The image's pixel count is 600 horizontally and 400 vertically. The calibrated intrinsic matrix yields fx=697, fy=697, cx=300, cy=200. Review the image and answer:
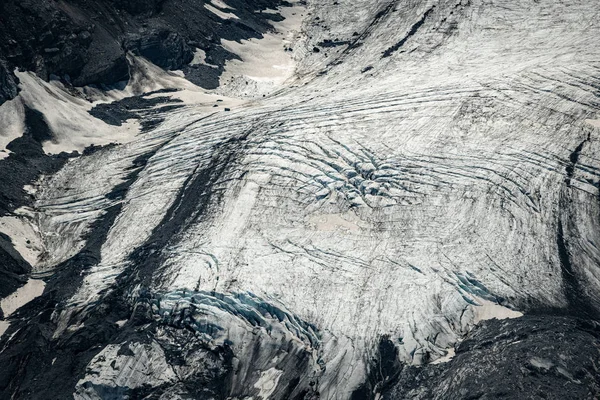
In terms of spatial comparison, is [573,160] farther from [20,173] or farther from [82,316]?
[20,173]

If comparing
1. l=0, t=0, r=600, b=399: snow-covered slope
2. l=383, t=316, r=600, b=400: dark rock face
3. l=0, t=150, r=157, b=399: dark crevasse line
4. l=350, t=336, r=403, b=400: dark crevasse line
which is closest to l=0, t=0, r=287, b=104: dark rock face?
l=0, t=0, r=600, b=399: snow-covered slope

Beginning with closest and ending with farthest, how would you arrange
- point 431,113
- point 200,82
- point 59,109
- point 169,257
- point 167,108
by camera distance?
point 169,257 < point 431,113 < point 59,109 < point 167,108 < point 200,82

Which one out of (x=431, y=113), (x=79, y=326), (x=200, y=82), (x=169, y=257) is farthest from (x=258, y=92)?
(x=79, y=326)

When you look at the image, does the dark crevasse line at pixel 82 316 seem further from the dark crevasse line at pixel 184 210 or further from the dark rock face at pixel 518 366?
the dark rock face at pixel 518 366

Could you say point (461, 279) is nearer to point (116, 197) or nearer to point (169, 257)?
point (169, 257)

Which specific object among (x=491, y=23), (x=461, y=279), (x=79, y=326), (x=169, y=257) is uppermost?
(x=491, y=23)

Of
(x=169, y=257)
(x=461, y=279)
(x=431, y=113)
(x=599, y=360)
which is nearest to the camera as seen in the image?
(x=599, y=360)

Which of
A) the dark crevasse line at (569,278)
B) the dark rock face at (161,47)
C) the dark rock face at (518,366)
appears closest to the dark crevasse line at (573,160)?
the dark crevasse line at (569,278)
